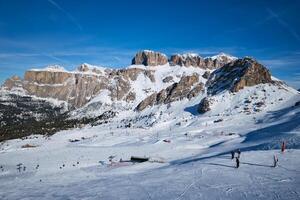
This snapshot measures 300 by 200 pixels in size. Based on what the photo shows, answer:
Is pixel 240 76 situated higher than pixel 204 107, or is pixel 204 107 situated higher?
pixel 240 76

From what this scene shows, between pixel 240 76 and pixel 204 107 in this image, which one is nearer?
pixel 204 107

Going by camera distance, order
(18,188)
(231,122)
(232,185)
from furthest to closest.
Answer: (231,122) → (18,188) → (232,185)

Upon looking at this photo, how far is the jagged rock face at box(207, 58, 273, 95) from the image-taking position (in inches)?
6486

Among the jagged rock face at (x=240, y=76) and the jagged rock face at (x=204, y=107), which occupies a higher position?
the jagged rock face at (x=240, y=76)

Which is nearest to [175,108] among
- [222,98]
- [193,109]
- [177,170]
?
[193,109]

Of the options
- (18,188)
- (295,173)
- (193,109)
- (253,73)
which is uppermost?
(253,73)

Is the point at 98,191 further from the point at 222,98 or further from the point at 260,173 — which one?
the point at 222,98

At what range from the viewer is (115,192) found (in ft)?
86.0

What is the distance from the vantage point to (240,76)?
17038cm

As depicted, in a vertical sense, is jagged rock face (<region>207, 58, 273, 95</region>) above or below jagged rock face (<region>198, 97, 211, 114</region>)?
above

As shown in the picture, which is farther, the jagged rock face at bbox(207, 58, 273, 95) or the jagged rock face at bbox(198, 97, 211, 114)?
the jagged rock face at bbox(207, 58, 273, 95)

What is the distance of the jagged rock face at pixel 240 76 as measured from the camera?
165m

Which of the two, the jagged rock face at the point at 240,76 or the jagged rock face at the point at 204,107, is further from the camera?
the jagged rock face at the point at 240,76

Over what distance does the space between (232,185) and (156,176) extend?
9.64 m
